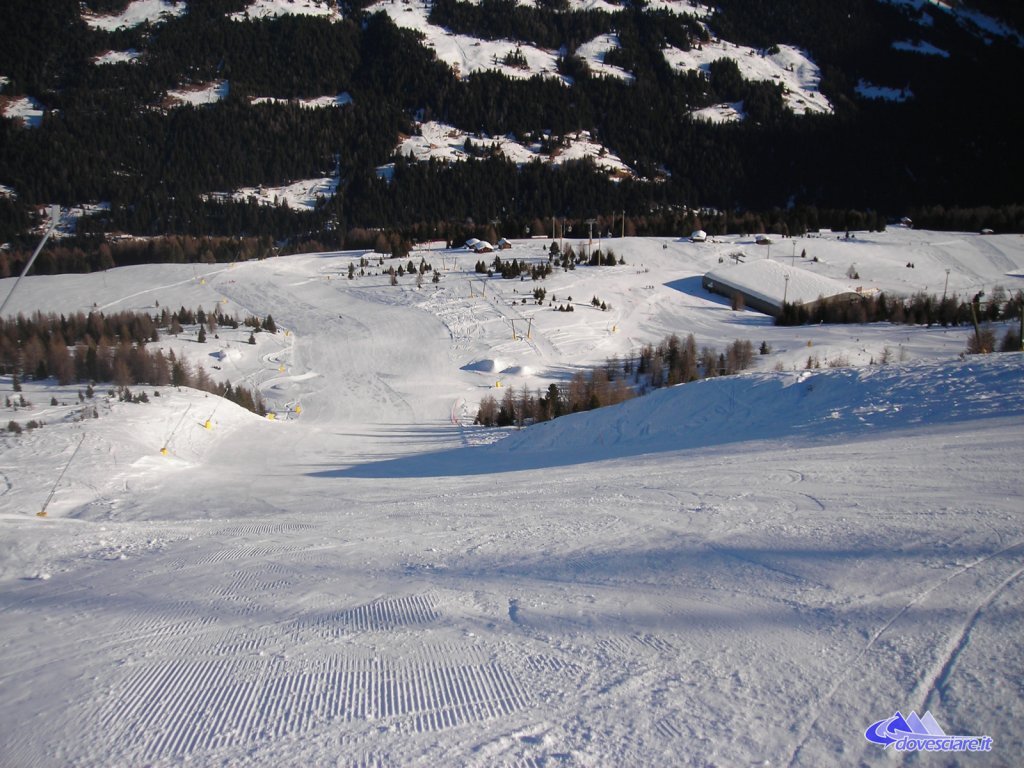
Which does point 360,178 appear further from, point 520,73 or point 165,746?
point 165,746

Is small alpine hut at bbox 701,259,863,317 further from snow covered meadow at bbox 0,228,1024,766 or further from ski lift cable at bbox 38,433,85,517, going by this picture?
ski lift cable at bbox 38,433,85,517

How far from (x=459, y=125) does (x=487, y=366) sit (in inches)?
2935

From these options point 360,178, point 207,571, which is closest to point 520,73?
point 360,178

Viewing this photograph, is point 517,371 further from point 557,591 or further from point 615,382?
point 557,591

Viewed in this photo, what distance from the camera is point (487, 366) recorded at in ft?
94.7

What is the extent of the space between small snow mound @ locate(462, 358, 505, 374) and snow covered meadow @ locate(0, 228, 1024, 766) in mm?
15719

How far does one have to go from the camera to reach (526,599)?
395 cm

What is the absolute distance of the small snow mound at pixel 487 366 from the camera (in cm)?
2867

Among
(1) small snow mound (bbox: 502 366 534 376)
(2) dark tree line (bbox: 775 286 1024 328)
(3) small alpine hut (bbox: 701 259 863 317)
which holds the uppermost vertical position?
(3) small alpine hut (bbox: 701 259 863 317)

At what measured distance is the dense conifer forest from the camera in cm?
7862

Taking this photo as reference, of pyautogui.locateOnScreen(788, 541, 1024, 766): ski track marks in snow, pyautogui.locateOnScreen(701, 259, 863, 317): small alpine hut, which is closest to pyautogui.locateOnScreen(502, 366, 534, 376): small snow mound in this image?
pyautogui.locateOnScreen(701, 259, 863, 317): small alpine hut

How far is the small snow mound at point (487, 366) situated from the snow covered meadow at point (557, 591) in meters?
15.7

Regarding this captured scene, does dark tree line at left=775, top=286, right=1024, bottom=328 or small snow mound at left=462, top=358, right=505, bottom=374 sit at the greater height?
dark tree line at left=775, top=286, right=1024, bottom=328

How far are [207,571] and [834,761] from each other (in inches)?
171
